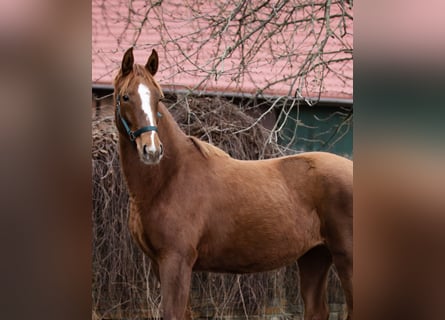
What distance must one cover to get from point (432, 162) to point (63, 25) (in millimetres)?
451

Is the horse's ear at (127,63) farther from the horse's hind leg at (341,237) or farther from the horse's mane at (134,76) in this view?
the horse's hind leg at (341,237)

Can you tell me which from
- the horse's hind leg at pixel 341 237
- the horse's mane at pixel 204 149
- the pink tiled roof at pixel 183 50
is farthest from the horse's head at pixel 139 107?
the horse's hind leg at pixel 341 237

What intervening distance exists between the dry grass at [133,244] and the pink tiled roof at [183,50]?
168mm

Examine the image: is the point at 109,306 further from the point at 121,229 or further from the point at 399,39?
the point at 399,39

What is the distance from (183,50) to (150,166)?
1177mm

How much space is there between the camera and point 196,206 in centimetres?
261

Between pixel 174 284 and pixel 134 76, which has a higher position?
pixel 134 76

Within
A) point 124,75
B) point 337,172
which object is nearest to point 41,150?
point 124,75

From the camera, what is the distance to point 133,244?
12.0 feet

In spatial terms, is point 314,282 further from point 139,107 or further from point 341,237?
point 139,107

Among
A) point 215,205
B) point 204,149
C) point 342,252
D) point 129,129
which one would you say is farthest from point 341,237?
point 129,129

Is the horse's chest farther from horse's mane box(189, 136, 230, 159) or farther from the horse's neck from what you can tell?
horse's mane box(189, 136, 230, 159)

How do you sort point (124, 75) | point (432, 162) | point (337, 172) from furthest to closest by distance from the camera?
point (337, 172) → point (124, 75) → point (432, 162)

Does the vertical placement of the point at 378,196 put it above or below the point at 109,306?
above
